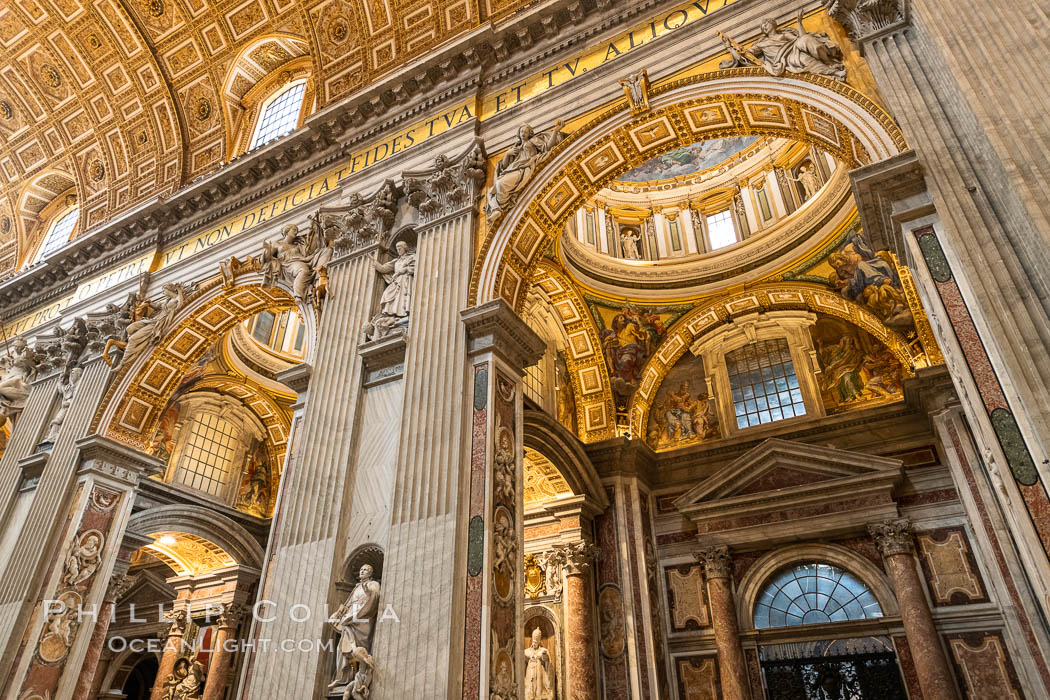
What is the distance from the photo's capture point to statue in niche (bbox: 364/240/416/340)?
7.92 m

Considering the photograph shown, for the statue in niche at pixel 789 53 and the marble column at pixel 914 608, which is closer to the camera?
the statue in niche at pixel 789 53

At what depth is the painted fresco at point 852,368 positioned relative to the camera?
36.4ft

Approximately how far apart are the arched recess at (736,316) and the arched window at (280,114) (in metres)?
7.94

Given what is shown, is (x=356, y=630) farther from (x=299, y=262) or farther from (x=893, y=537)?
(x=893, y=537)

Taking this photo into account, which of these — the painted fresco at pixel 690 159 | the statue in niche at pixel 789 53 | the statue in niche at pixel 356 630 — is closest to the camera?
the statue in niche at pixel 356 630

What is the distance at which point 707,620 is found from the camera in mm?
10508

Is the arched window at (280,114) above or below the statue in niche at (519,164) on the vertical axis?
above

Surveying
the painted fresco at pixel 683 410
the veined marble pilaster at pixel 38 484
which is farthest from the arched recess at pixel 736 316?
the veined marble pilaster at pixel 38 484

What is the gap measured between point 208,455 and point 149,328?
4381 mm

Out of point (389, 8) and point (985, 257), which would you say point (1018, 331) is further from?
point (389, 8)

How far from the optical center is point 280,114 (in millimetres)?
12859

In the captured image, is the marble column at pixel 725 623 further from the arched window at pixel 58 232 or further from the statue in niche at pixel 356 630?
the arched window at pixel 58 232

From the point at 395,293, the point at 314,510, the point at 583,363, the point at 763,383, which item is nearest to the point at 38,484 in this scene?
the point at 314,510

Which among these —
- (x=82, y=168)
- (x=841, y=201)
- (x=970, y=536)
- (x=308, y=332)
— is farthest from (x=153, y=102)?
(x=970, y=536)
